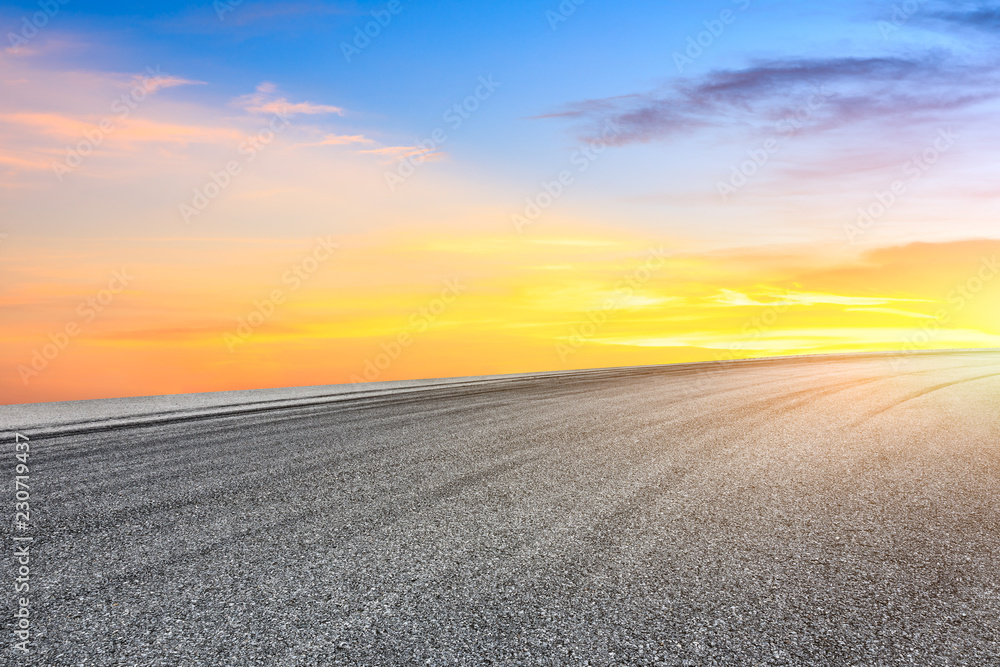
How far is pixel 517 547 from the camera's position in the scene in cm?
476

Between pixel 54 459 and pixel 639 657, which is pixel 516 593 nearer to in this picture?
pixel 639 657

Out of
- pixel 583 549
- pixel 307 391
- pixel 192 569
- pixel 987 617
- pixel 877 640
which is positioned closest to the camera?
pixel 877 640

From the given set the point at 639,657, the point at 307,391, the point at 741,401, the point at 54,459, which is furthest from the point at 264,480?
the point at 307,391

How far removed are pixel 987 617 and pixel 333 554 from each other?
3.94m

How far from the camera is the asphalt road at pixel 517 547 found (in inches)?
134

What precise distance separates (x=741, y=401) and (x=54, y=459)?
38.5 ft

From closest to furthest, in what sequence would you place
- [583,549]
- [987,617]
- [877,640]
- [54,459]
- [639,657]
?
1. [639,657]
2. [877,640]
3. [987,617]
4. [583,549]
5. [54,459]

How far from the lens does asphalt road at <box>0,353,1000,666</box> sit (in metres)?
3.40

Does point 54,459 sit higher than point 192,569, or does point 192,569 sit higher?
point 192,569

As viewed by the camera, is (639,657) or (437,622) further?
(437,622)

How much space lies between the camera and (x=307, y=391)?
18.5 m

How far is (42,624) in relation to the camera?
3.62 m

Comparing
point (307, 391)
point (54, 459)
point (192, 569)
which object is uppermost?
point (192, 569)

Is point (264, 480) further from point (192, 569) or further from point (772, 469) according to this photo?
point (772, 469)
